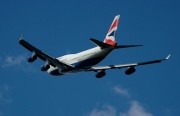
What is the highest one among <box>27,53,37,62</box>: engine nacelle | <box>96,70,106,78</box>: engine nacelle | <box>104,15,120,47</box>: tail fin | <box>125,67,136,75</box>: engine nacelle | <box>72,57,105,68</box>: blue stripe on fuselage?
<box>104,15,120,47</box>: tail fin

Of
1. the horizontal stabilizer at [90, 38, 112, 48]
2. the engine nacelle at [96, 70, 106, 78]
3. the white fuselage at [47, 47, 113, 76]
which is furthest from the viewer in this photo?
the engine nacelle at [96, 70, 106, 78]

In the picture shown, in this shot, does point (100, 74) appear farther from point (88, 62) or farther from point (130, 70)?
point (130, 70)

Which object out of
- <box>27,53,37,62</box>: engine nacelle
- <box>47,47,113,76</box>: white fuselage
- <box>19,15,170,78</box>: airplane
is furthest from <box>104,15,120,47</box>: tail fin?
<box>27,53,37,62</box>: engine nacelle

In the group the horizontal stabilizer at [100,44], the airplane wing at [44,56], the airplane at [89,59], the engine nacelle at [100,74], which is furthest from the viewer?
the engine nacelle at [100,74]

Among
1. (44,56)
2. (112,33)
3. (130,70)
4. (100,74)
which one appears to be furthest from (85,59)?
(130,70)

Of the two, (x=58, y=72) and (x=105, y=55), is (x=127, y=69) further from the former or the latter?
(x=58, y=72)

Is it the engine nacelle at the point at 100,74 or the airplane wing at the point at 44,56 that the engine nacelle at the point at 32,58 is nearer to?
the airplane wing at the point at 44,56

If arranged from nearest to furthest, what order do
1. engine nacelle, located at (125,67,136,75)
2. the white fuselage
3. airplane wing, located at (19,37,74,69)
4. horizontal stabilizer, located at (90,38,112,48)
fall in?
1. horizontal stabilizer, located at (90,38,112,48)
2. airplane wing, located at (19,37,74,69)
3. the white fuselage
4. engine nacelle, located at (125,67,136,75)

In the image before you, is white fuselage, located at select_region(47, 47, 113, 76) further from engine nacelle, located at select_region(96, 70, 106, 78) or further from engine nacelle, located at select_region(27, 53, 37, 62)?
engine nacelle, located at select_region(27, 53, 37, 62)

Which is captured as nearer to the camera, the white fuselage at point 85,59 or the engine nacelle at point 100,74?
the white fuselage at point 85,59

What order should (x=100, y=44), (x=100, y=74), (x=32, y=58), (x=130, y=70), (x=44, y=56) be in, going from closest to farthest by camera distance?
(x=100, y=44) → (x=32, y=58) → (x=44, y=56) → (x=130, y=70) → (x=100, y=74)

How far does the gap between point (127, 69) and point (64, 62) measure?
10.6 metres

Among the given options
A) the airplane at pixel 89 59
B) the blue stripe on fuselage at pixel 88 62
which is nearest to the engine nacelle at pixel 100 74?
the airplane at pixel 89 59

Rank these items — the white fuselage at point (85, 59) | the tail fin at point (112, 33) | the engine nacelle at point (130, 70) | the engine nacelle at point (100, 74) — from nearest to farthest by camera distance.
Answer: the white fuselage at point (85, 59)
the tail fin at point (112, 33)
the engine nacelle at point (130, 70)
the engine nacelle at point (100, 74)
